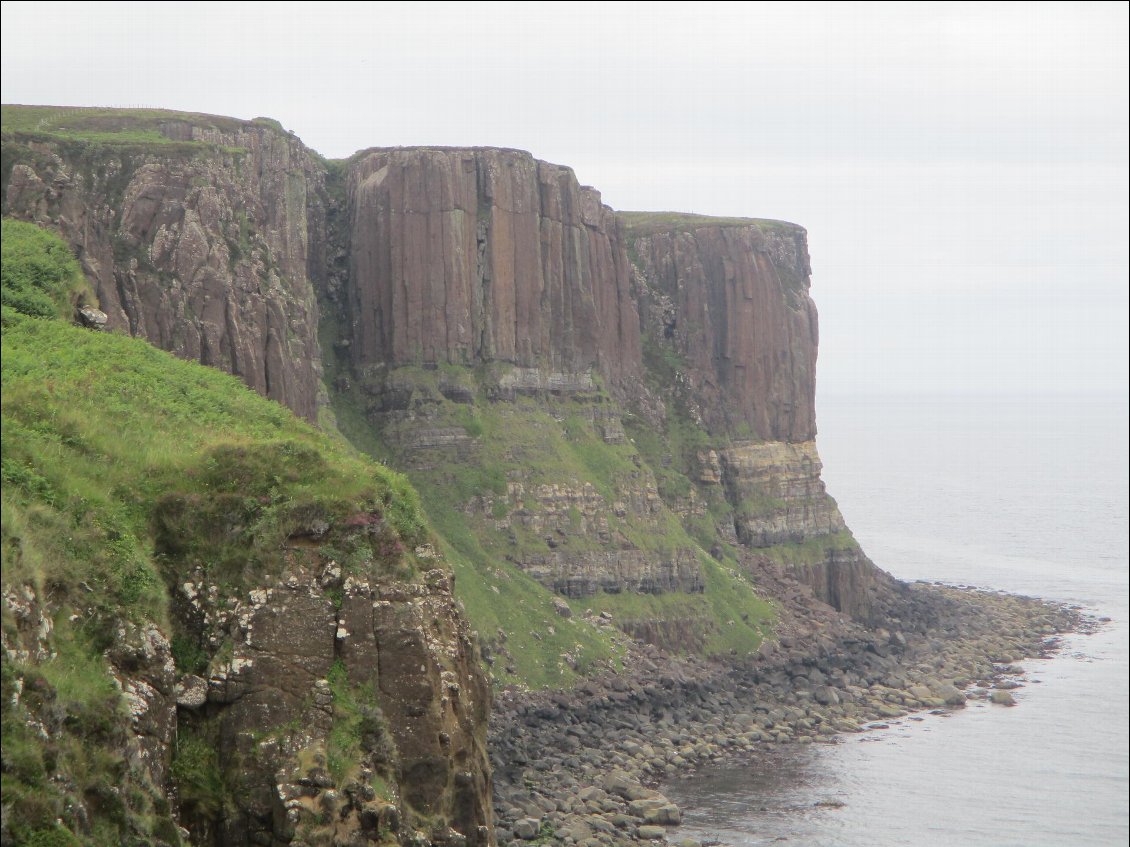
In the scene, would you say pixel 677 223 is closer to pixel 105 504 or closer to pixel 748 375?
pixel 748 375

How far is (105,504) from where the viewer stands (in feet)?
95.9

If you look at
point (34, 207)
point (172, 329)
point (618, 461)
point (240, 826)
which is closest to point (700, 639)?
point (618, 461)

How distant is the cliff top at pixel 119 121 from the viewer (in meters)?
79.2

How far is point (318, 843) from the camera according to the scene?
27.6m

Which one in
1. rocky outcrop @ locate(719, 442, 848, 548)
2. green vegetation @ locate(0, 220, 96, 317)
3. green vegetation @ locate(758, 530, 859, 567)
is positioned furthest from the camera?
rocky outcrop @ locate(719, 442, 848, 548)

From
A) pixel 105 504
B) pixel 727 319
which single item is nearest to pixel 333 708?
pixel 105 504

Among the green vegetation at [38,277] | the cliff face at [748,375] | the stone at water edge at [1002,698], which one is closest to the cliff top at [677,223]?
the cliff face at [748,375]

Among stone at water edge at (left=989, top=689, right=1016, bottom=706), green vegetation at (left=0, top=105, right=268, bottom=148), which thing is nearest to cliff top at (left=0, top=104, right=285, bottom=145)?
green vegetation at (left=0, top=105, right=268, bottom=148)

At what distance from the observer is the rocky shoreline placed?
64.4 metres

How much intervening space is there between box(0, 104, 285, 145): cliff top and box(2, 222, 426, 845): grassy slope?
132 ft

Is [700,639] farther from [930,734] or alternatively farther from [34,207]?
[34,207]

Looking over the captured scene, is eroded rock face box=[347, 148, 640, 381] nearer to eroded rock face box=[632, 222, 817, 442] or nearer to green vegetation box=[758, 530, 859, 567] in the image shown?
eroded rock face box=[632, 222, 817, 442]

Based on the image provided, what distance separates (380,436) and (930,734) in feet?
119

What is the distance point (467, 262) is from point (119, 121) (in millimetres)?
24512
